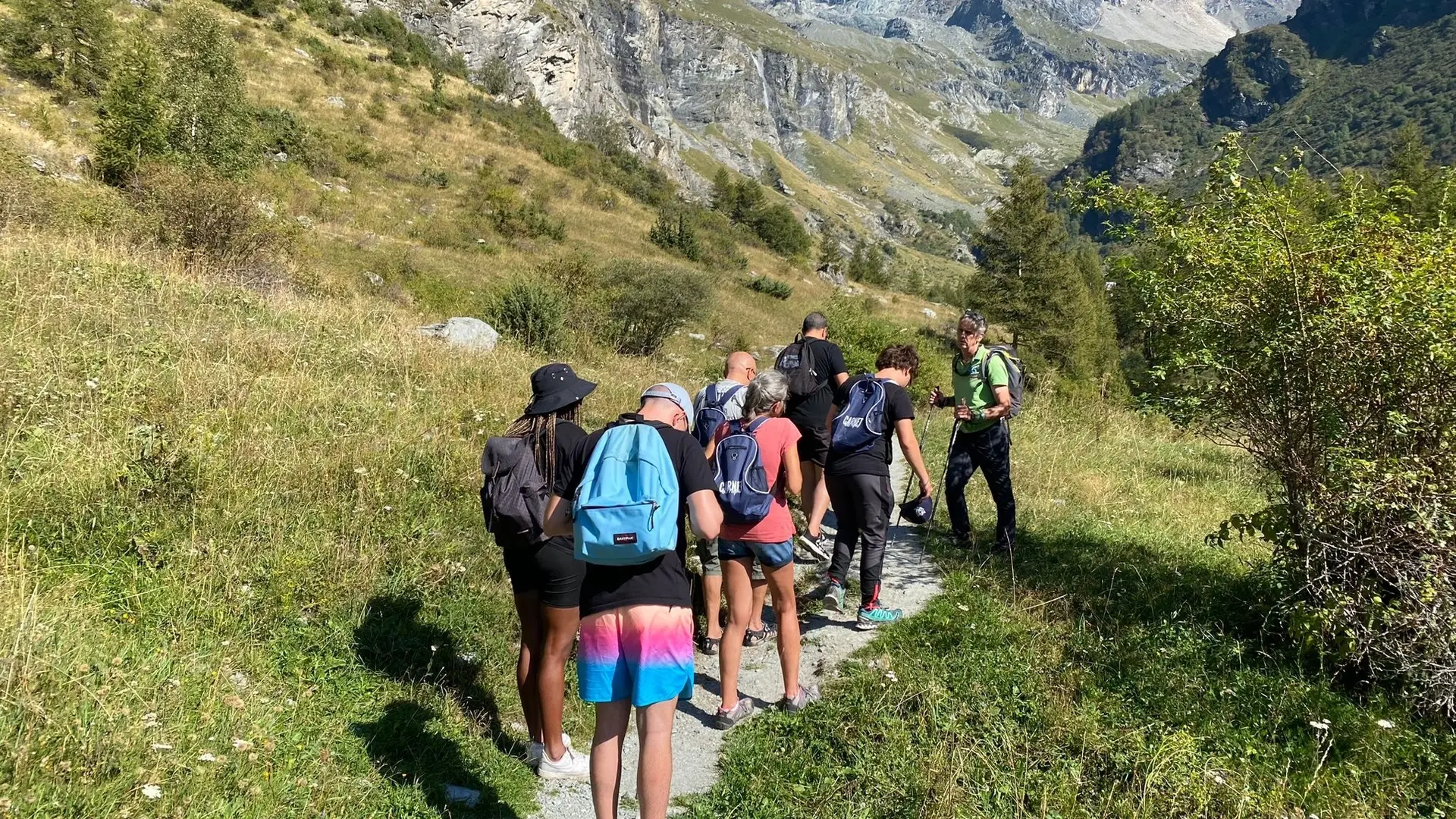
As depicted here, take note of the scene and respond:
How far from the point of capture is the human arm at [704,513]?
110 inches

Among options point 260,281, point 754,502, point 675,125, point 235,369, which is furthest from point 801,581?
point 675,125

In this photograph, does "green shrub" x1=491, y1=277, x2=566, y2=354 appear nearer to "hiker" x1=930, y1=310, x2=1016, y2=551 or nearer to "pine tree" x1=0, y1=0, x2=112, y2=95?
"hiker" x1=930, y1=310, x2=1016, y2=551

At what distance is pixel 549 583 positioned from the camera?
339 cm

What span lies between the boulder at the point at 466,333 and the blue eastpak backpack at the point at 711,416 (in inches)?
246

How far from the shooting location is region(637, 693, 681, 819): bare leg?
8.92 feet

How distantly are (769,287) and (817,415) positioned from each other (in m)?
21.0

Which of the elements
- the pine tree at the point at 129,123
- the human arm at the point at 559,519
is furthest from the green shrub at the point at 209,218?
the human arm at the point at 559,519

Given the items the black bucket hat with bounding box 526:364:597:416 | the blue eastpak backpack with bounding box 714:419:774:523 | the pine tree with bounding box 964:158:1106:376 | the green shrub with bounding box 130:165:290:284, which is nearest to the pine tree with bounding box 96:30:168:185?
the green shrub with bounding box 130:165:290:284

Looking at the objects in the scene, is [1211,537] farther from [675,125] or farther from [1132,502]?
[675,125]

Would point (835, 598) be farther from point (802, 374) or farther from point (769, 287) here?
point (769, 287)

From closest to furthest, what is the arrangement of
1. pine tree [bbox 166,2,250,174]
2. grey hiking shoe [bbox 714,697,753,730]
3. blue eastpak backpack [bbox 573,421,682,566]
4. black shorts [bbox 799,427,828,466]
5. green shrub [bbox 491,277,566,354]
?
1. blue eastpak backpack [bbox 573,421,682,566]
2. grey hiking shoe [bbox 714,697,753,730]
3. black shorts [bbox 799,427,828,466]
4. green shrub [bbox 491,277,566,354]
5. pine tree [bbox 166,2,250,174]

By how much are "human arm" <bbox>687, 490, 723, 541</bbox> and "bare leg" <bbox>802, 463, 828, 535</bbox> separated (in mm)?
3407

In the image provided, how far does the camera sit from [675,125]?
147 metres

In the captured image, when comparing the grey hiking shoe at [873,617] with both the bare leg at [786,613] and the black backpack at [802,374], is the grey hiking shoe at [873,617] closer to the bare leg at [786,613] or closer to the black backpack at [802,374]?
the bare leg at [786,613]
